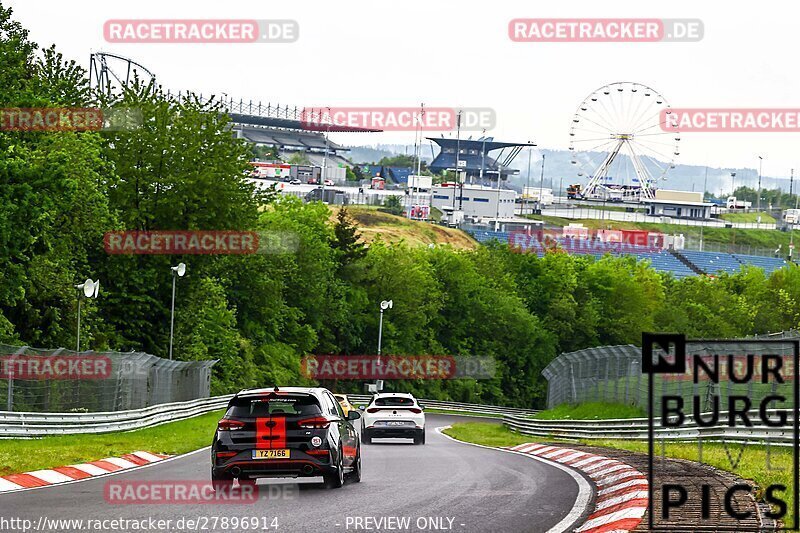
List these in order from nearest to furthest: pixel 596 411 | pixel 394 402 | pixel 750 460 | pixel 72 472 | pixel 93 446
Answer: pixel 750 460 → pixel 72 472 → pixel 93 446 → pixel 394 402 → pixel 596 411

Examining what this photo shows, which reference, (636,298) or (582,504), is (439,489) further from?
(636,298)

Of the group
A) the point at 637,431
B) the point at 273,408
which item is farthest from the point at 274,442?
the point at 637,431

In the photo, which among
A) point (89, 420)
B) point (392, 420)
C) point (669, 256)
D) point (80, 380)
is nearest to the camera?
point (89, 420)

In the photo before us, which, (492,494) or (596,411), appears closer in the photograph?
(492,494)

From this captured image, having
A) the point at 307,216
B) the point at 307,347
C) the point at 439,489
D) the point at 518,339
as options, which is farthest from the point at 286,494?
the point at 518,339

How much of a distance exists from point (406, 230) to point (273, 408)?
500 feet

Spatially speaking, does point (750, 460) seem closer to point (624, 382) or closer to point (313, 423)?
point (313, 423)

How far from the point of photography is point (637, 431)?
3023cm

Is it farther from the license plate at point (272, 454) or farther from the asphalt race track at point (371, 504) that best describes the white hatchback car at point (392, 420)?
the license plate at point (272, 454)

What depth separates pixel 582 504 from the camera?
13.9 meters

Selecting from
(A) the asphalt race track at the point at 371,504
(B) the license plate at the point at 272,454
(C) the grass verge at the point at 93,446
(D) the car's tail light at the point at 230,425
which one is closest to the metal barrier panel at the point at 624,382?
(A) the asphalt race track at the point at 371,504

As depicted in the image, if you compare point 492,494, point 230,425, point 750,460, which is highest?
point 230,425

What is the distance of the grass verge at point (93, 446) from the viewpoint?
1964cm

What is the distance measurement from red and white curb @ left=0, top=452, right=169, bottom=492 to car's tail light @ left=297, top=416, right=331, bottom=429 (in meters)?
3.69
